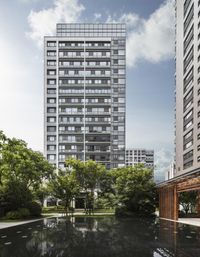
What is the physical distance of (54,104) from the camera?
9038cm

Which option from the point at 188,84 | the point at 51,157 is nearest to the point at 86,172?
the point at 188,84

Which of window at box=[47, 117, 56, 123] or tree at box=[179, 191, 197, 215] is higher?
window at box=[47, 117, 56, 123]

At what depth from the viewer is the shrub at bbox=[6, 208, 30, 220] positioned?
35438 mm

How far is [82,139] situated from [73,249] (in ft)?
246

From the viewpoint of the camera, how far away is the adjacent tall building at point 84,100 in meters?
88.4

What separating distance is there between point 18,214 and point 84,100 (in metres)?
56.7

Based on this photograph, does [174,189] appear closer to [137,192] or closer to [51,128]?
[137,192]

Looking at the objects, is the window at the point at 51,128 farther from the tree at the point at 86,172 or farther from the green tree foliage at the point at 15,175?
the green tree foliage at the point at 15,175

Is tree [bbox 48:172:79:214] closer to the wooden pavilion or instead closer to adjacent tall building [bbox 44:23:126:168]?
the wooden pavilion

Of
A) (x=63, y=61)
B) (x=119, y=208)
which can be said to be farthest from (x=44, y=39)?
(x=119, y=208)

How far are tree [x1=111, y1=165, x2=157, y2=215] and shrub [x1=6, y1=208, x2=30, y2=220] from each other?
38.2 ft

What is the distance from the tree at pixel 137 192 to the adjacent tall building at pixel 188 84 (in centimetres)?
2243

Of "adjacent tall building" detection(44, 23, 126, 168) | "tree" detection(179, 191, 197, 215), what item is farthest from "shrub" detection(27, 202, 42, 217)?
"adjacent tall building" detection(44, 23, 126, 168)

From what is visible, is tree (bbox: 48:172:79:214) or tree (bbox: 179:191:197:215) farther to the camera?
tree (bbox: 48:172:79:214)
